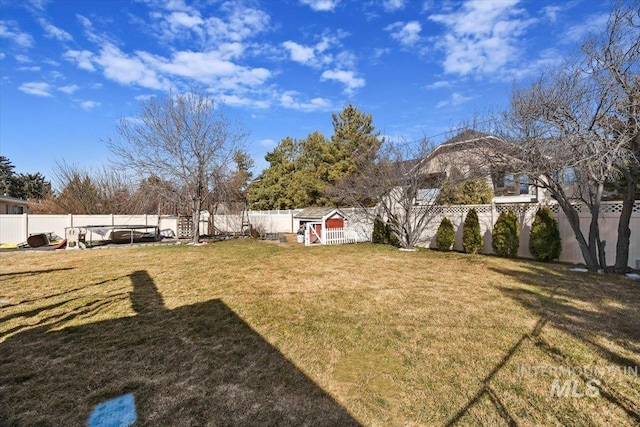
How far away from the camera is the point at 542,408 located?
2143 mm

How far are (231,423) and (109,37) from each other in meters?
10.8

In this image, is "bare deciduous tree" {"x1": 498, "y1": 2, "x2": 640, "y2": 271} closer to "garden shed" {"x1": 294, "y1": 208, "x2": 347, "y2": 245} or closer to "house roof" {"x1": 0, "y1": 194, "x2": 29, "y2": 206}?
"garden shed" {"x1": 294, "y1": 208, "x2": 347, "y2": 245}

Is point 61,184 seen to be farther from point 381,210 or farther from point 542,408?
point 542,408

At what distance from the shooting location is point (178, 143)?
13508 millimetres

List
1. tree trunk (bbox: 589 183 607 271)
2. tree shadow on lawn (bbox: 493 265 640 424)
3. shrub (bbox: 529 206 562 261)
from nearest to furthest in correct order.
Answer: tree shadow on lawn (bbox: 493 265 640 424) < tree trunk (bbox: 589 183 607 271) < shrub (bbox: 529 206 562 261)

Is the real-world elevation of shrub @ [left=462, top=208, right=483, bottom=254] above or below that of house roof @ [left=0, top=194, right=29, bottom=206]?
below

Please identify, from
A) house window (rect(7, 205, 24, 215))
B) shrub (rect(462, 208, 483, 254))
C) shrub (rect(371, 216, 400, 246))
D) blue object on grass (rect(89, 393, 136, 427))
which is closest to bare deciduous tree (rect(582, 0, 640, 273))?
shrub (rect(462, 208, 483, 254))

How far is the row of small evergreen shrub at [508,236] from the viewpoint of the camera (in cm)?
824

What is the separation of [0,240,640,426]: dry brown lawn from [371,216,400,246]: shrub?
6.01 metres

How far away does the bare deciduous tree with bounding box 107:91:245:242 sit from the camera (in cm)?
1337

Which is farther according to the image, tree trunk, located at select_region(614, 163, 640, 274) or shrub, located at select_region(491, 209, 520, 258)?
shrub, located at select_region(491, 209, 520, 258)

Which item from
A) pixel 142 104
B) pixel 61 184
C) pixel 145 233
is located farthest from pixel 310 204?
pixel 61 184

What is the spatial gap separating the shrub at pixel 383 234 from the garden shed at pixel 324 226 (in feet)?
4.91

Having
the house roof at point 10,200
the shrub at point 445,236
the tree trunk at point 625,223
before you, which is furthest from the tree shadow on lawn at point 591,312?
the house roof at point 10,200
